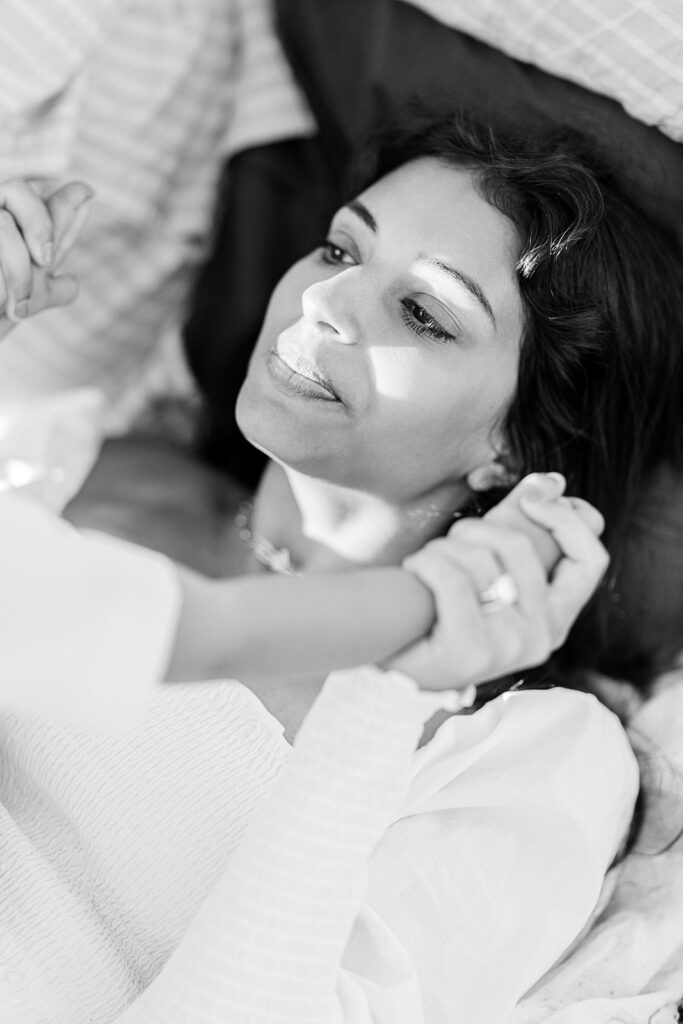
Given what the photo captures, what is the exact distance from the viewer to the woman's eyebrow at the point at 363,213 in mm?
1561

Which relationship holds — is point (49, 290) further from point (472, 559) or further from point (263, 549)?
point (472, 559)

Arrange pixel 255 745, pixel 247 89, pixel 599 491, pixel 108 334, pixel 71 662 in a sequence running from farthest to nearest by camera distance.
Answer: pixel 108 334 < pixel 247 89 < pixel 599 491 < pixel 255 745 < pixel 71 662

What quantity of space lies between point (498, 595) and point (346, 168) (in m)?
1.17

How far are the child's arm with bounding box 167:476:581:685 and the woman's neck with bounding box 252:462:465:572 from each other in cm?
59

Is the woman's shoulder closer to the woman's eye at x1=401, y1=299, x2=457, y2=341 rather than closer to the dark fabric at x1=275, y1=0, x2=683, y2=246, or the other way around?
the woman's eye at x1=401, y1=299, x2=457, y2=341

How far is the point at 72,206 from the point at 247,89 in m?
0.55

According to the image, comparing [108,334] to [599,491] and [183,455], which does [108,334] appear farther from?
[599,491]

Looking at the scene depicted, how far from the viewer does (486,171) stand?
61.7 inches

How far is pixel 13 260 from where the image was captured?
154 cm

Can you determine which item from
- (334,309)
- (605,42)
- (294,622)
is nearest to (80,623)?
(294,622)

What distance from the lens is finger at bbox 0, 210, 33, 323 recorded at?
1.53 meters

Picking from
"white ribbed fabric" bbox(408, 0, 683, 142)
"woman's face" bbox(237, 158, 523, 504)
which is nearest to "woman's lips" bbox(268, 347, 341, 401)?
"woman's face" bbox(237, 158, 523, 504)

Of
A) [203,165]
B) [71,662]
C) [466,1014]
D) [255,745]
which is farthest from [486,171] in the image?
[466,1014]

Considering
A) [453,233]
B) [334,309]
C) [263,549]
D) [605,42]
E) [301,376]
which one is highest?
[605,42]
